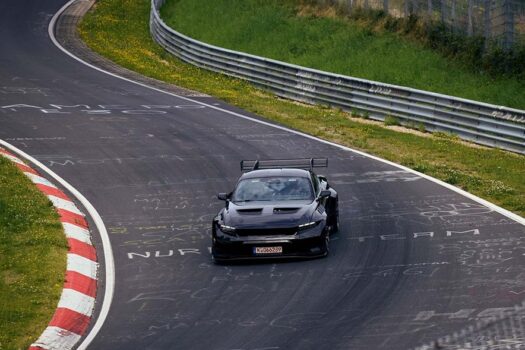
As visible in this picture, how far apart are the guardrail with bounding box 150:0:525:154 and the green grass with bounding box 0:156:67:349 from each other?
12.3 metres

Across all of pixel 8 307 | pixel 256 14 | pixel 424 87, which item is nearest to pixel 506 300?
pixel 8 307

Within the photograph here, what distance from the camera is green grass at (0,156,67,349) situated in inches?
643

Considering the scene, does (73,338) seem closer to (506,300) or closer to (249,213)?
(249,213)

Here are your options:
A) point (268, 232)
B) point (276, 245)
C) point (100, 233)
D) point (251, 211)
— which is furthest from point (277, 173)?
point (100, 233)

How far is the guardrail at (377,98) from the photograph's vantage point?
99.3 ft

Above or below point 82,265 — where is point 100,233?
below

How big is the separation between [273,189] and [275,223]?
1498mm

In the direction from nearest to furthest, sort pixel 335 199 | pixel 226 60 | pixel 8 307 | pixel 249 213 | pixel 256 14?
pixel 8 307
pixel 249 213
pixel 335 199
pixel 226 60
pixel 256 14

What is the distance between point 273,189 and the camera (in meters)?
20.8

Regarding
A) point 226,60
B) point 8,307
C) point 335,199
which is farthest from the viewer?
point 226,60

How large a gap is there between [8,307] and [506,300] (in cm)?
729

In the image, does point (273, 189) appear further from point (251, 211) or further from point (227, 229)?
point (227, 229)

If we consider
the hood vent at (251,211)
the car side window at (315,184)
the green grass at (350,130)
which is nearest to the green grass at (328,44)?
the green grass at (350,130)

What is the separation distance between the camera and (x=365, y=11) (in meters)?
46.2
